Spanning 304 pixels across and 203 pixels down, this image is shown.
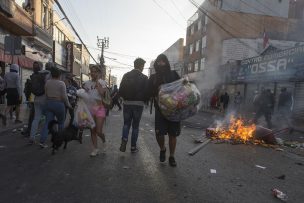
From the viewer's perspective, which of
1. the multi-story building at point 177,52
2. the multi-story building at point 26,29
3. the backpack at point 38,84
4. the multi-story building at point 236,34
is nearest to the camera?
the backpack at point 38,84

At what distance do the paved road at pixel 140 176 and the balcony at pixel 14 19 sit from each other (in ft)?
36.7

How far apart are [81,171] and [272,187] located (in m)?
2.83

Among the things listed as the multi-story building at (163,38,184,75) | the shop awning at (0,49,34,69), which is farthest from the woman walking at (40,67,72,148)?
the multi-story building at (163,38,184,75)

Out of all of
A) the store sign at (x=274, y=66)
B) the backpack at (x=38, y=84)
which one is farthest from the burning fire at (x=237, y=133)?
the store sign at (x=274, y=66)

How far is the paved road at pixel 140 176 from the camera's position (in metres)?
4.09

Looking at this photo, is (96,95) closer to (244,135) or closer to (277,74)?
(244,135)

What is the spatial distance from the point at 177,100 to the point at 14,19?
15.6m

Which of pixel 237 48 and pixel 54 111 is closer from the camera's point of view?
pixel 54 111

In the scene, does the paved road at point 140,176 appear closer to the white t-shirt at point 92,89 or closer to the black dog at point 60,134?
the black dog at point 60,134

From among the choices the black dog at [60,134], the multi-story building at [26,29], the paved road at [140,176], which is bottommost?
the paved road at [140,176]

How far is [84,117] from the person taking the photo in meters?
6.27

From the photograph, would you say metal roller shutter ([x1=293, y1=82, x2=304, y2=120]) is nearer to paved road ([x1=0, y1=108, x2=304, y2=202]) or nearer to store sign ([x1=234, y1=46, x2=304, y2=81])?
store sign ([x1=234, y1=46, x2=304, y2=81])

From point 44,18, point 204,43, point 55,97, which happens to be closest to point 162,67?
point 55,97

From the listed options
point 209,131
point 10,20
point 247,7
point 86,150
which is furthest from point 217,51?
point 86,150
